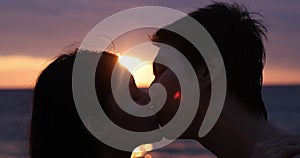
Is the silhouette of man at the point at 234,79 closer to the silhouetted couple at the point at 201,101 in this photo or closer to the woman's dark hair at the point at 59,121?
the silhouetted couple at the point at 201,101

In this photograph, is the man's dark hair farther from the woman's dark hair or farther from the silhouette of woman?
the woman's dark hair

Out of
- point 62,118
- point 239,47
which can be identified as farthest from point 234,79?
point 62,118

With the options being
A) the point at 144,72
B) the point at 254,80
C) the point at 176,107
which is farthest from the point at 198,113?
the point at 144,72

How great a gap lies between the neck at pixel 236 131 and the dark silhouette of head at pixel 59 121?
631 millimetres

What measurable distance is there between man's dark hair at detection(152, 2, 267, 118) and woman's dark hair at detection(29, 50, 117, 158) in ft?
2.53

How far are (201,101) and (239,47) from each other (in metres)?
0.41

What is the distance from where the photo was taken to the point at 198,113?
147 inches

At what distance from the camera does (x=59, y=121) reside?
3.44m

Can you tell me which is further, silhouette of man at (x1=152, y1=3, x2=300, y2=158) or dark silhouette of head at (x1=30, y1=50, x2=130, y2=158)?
silhouette of man at (x1=152, y1=3, x2=300, y2=158)

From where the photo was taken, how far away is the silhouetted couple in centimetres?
344

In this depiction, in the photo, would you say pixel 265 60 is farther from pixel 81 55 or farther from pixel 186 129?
pixel 81 55

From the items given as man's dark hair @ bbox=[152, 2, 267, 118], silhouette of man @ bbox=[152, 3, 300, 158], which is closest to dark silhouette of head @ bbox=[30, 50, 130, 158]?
silhouette of man @ bbox=[152, 3, 300, 158]

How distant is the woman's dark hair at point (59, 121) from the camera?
11.2 feet

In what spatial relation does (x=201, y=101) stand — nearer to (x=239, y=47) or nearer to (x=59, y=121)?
(x=239, y=47)
